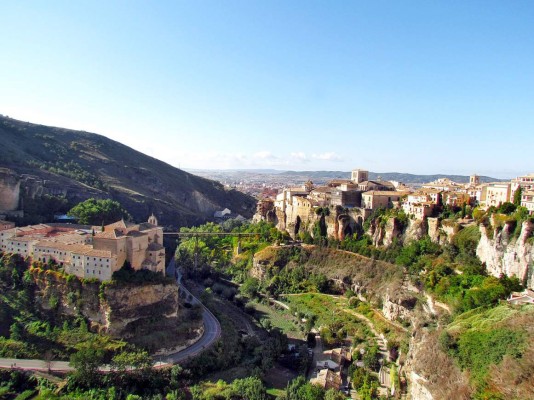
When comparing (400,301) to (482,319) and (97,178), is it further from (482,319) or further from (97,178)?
(97,178)

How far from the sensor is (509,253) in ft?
113

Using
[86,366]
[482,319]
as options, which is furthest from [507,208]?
[86,366]

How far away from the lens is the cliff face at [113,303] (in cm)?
3241

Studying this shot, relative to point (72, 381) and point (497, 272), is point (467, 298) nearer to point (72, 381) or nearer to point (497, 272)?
point (497, 272)

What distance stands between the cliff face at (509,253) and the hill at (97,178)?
4910 cm

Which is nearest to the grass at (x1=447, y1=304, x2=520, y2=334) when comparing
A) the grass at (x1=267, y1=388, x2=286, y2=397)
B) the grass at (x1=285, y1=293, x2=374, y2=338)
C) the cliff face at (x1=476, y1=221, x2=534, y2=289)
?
the cliff face at (x1=476, y1=221, x2=534, y2=289)

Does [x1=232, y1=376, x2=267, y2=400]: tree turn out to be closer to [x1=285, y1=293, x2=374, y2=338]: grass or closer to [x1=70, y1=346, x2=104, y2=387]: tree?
[x1=70, y1=346, x2=104, y2=387]: tree

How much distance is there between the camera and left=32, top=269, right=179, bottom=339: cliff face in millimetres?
32406

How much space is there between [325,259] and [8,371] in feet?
107

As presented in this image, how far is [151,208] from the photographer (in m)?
80.2

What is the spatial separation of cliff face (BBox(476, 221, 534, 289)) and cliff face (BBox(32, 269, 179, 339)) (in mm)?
26324

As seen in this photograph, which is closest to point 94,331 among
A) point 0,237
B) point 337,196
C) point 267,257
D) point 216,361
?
point 216,361

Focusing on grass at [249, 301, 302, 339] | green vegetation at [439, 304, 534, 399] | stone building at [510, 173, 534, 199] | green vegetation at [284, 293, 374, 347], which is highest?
stone building at [510, 173, 534, 199]

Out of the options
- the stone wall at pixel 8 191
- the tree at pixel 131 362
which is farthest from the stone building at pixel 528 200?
the stone wall at pixel 8 191
